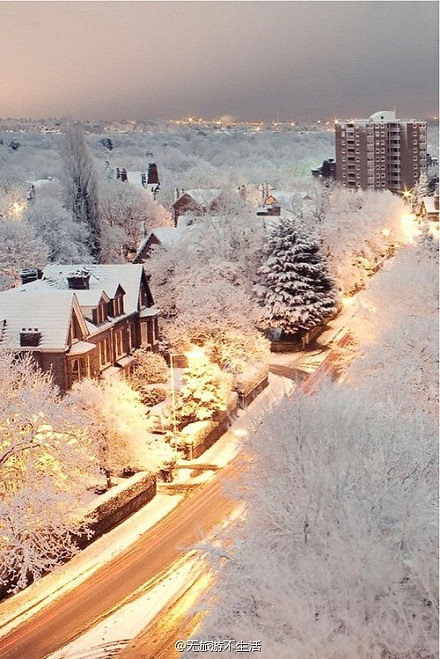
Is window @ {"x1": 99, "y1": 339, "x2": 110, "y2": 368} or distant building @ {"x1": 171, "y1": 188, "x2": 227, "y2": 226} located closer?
window @ {"x1": 99, "y1": 339, "x2": 110, "y2": 368}

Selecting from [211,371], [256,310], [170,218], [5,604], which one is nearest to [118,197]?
[170,218]

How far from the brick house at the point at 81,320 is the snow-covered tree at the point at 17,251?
1756cm

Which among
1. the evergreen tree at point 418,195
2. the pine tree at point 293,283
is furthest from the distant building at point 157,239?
the evergreen tree at point 418,195

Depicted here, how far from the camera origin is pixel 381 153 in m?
105

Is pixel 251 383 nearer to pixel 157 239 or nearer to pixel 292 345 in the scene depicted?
pixel 292 345

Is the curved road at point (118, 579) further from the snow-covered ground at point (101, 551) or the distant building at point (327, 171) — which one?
the distant building at point (327, 171)

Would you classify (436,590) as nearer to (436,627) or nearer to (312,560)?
(436,627)

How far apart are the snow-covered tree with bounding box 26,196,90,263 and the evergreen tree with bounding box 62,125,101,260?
953 mm

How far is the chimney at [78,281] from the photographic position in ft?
103

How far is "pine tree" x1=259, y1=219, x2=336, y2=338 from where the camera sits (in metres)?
41.7

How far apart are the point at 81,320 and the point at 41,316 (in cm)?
145

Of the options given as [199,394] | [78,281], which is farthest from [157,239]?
[199,394]

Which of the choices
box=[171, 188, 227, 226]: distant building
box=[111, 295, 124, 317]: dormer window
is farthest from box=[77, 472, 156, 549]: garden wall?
box=[171, 188, 227, 226]: distant building

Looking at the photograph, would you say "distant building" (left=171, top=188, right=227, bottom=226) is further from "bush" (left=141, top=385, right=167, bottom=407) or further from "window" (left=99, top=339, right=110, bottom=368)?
"window" (left=99, top=339, right=110, bottom=368)
